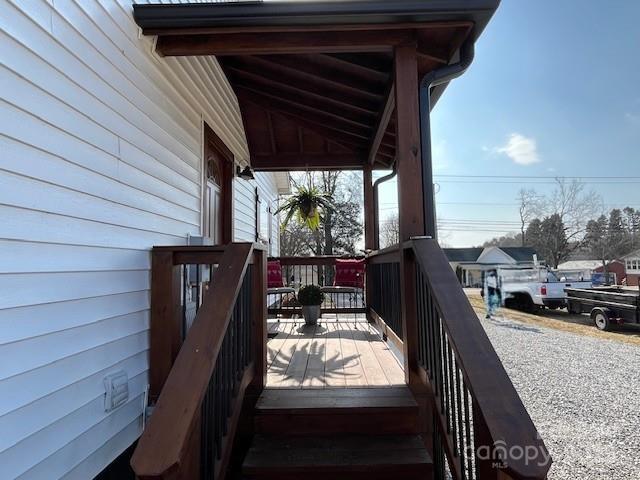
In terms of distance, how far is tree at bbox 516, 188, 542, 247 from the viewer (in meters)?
29.7

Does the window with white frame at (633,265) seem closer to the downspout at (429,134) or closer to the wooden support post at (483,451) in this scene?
the downspout at (429,134)

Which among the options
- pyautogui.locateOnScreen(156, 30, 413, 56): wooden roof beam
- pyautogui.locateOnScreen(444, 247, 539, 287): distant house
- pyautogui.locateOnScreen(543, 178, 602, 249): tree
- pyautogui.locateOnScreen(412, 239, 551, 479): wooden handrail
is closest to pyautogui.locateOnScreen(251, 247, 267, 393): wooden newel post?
pyautogui.locateOnScreen(412, 239, 551, 479): wooden handrail

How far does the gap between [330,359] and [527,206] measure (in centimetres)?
3270

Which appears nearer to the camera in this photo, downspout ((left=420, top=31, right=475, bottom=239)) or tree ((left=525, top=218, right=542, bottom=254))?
downspout ((left=420, top=31, right=475, bottom=239))

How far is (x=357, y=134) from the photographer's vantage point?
189 inches

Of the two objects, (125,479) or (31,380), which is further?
(125,479)

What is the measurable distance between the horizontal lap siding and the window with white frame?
36.8 meters

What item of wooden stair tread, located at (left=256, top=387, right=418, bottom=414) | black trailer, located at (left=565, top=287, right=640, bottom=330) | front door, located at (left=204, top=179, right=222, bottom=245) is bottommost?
black trailer, located at (left=565, top=287, right=640, bottom=330)

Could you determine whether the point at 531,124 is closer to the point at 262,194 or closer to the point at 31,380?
the point at 262,194

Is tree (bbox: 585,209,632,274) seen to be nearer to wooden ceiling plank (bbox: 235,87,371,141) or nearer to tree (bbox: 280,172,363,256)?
tree (bbox: 280,172,363,256)

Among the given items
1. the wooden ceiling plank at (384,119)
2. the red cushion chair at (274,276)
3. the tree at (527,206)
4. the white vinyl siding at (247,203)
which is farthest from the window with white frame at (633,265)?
the red cushion chair at (274,276)

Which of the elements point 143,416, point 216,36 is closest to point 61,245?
point 143,416

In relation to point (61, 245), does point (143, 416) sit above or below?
below

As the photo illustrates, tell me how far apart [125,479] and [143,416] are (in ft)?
1.11
